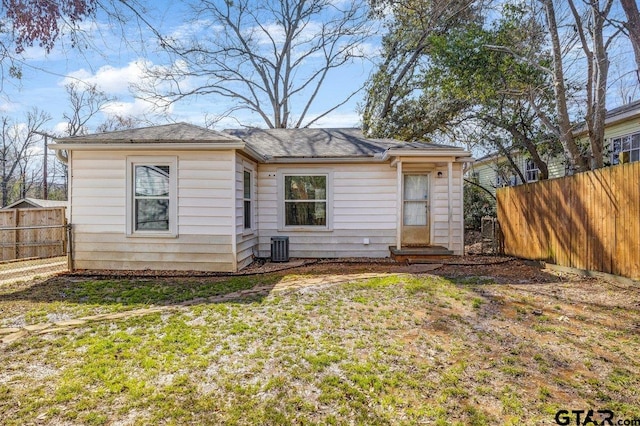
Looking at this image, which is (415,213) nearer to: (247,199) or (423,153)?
(423,153)

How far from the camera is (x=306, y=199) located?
31.7 feet

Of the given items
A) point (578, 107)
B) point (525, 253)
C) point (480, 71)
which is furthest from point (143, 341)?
point (578, 107)

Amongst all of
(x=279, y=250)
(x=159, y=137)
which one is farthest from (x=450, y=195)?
(x=159, y=137)

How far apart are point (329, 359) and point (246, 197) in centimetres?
594

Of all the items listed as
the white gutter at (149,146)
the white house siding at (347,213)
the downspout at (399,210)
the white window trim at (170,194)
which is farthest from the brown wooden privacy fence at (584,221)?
the white window trim at (170,194)

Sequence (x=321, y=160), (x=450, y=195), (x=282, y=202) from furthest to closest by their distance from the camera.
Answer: (x=282, y=202), (x=321, y=160), (x=450, y=195)

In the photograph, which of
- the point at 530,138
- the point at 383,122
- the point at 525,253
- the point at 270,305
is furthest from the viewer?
the point at 383,122

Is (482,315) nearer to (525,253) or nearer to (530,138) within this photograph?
(525,253)

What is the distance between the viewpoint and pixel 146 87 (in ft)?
62.6

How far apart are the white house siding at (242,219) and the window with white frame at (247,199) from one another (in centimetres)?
13

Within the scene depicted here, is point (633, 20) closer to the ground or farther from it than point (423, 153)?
farther from it

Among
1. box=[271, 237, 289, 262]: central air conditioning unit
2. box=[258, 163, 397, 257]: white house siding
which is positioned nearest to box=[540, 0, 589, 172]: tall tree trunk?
box=[258, 163, 397, 257]: white house siding

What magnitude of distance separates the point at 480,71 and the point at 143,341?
368 inches

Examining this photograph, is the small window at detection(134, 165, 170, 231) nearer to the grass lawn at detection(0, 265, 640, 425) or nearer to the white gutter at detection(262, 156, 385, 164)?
the grass lawn at detection(0, 265, 640, 425)
